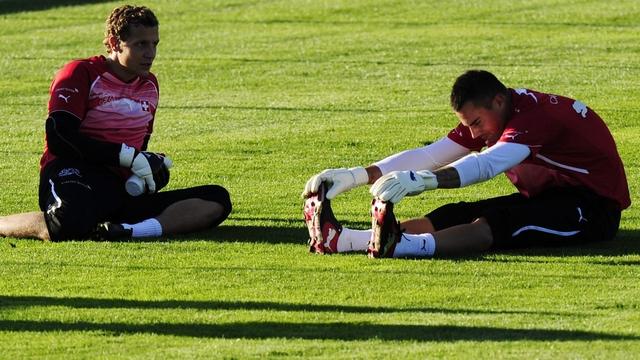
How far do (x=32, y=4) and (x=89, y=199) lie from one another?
16246 millimetres

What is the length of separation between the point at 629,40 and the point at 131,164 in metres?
11.9

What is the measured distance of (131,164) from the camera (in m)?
10.4

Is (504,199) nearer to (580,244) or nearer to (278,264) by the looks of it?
(580,244)

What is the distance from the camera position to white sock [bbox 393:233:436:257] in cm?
952

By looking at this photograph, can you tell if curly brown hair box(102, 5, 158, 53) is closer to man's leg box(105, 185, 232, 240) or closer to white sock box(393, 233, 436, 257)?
man's leg box(105, 185, 232, 240)

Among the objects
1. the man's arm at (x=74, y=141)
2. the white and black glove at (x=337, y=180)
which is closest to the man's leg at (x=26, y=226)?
the man's arm at (x=74, y=141)

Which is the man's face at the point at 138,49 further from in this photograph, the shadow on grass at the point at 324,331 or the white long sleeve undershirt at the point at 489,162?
the shadow on grass at the point at 324,331

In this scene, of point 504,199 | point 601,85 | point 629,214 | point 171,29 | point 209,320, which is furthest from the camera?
point 171,29

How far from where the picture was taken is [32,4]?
26078 millimetres

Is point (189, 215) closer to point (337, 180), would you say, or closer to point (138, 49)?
point (138, 49)

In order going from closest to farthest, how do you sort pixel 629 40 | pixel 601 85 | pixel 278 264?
pixel 278 264 → pixel 601 85 → pixel 629 40

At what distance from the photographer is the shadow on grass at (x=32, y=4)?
25594 millimetres

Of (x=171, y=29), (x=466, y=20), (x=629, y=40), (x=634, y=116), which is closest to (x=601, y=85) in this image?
(x=634, y=116)

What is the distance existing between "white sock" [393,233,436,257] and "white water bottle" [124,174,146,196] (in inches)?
68.8
